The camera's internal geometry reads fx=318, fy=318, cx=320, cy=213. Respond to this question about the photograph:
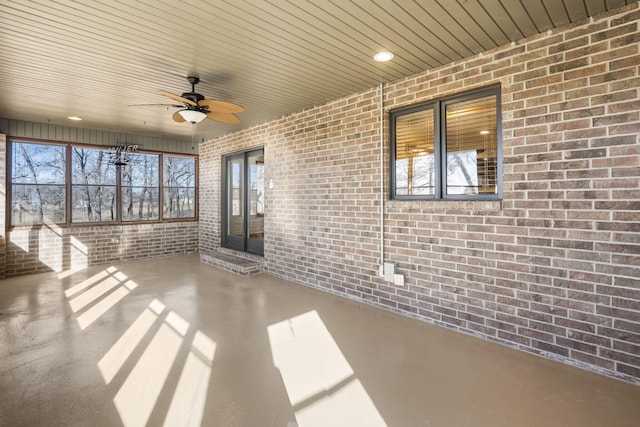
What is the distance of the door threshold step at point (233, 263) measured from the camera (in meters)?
5.66

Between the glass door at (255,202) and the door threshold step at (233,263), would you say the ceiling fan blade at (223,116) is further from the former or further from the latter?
the door threshold step at (233,263)

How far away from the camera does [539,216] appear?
9.09ft

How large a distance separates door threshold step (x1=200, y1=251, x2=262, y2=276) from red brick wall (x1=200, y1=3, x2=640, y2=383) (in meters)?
2.20

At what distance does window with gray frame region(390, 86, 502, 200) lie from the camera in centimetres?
319

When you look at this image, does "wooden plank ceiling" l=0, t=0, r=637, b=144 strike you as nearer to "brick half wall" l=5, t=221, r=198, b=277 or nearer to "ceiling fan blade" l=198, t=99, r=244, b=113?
"ceiling fan blade" l=198, t=99, r=244, b=113

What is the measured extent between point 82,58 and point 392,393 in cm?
416

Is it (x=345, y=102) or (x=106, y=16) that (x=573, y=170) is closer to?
(x=345, y=102)

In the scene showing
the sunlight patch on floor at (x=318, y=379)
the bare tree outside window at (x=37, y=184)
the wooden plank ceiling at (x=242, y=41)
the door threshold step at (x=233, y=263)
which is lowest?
the sunlight patch on floor at (x=318, y=379)

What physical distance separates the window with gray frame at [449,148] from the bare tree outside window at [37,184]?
20.4ft

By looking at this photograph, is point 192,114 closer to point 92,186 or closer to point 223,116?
point 223,116

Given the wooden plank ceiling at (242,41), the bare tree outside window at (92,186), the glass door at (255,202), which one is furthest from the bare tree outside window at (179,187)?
the wooden plank ceiling at (242,41)

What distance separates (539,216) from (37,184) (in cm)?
770

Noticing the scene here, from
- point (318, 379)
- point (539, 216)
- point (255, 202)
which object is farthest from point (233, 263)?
point (539, 216)

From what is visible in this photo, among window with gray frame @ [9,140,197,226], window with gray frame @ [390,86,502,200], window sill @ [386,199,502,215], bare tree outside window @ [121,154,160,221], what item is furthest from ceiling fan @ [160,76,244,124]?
bare tree outside window @ [121,154,160,221]
